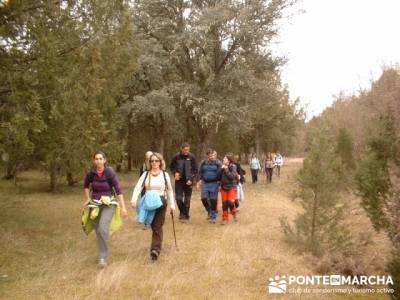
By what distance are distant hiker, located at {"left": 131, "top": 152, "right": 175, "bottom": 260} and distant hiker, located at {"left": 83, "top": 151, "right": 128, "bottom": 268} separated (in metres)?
0.44

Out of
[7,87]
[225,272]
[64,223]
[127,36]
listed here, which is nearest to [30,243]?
[64,223]

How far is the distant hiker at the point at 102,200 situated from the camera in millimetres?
8039

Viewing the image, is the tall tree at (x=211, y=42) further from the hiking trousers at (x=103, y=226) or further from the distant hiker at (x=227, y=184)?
the hiking trousers at (x=103, y=226)

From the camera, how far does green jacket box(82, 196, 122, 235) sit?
802 cm

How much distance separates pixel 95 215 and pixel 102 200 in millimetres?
291

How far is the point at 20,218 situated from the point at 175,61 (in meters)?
13.0

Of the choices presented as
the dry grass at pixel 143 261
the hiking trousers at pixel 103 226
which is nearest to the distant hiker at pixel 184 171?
the dry grass at pixel 143 261

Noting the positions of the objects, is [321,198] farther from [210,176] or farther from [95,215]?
[95,215]

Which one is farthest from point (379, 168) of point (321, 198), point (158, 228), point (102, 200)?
point (102, 200)

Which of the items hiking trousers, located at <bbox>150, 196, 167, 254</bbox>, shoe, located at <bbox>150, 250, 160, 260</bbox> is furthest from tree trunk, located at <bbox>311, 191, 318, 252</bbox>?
shoe, located at <bbox>150, 250, 160, 260</bbox>

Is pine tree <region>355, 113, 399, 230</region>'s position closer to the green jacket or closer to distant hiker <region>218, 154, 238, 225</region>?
distant hiker <region>218, 154, 238, 225</region>

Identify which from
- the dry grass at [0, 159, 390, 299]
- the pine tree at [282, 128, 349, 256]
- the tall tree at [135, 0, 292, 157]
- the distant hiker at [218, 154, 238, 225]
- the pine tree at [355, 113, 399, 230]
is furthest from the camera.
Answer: the tall tree at [135, 0, 292, 157]

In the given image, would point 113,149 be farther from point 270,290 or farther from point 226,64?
point 270,290

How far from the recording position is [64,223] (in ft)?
41.0
